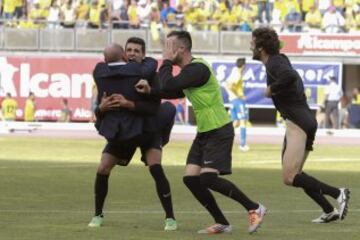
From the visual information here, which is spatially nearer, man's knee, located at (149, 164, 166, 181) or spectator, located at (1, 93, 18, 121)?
man's knee, located at (149, 164, 166, 181)

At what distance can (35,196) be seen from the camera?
1658 cm

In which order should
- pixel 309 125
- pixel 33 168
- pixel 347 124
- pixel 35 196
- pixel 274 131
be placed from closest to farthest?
pixel 309 125 < pixel 35 196 < pixel 33 168 < pixel 274 131 < pixel 347 124

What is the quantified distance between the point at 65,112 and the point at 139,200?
2821 cm

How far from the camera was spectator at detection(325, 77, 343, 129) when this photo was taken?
42.4 meters

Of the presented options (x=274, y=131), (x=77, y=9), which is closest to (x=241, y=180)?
(x=274, y=131)

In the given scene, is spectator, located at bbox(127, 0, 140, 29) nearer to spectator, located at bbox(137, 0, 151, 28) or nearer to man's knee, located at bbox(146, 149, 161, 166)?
spectator, located at bbox(137, 0, 151, 28)

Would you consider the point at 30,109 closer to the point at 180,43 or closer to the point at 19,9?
the point at 19,9

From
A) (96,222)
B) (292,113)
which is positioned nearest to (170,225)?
(96,222)

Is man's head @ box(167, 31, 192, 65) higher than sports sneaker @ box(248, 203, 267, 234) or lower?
higher

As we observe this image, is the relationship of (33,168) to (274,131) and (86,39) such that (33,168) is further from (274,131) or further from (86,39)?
(86,39)

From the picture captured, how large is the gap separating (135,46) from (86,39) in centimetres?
3260

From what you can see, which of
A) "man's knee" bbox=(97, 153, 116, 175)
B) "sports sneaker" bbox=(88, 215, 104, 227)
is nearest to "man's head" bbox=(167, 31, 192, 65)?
"man's knee" bbox=(97, 153, 116, 175)

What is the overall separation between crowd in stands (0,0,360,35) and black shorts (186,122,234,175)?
31.7 meters

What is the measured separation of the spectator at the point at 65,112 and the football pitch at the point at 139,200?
15388 millimetres
